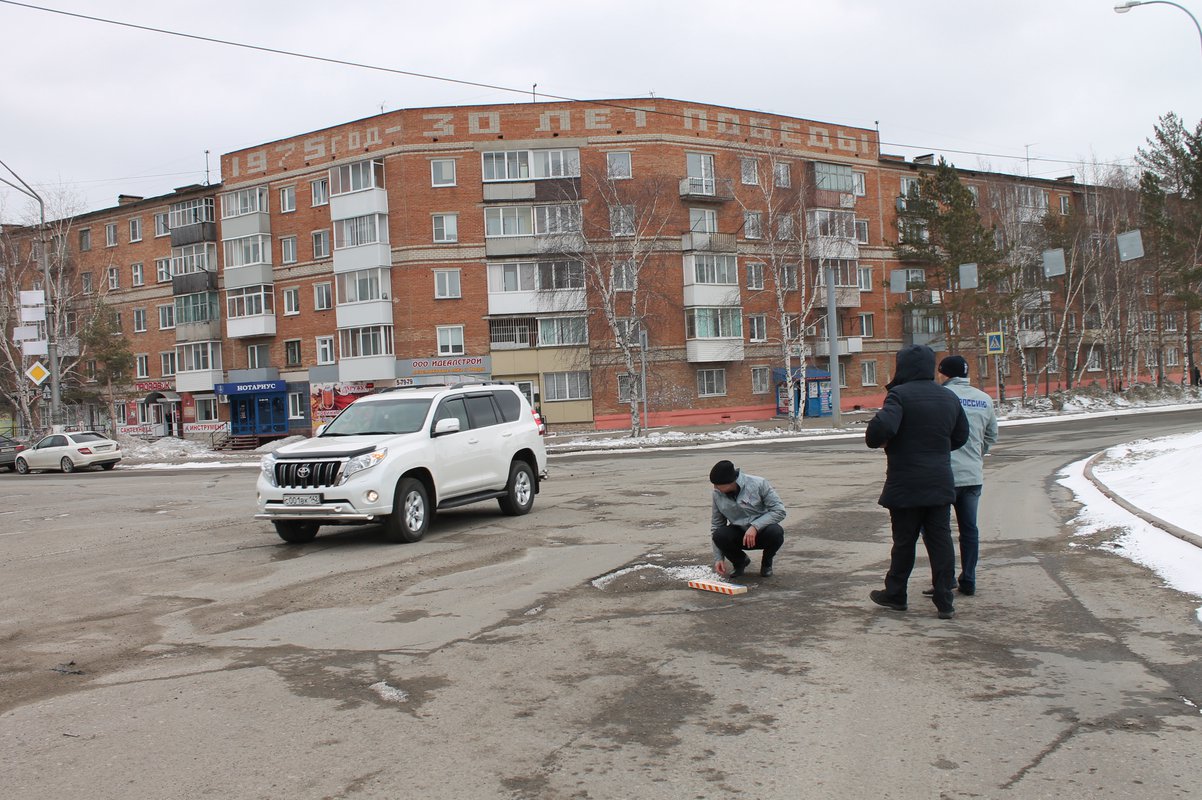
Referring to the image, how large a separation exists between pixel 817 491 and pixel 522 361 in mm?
32886

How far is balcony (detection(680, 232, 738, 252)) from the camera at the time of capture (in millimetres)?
47844

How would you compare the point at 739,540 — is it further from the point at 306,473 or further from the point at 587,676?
the point at 306,473

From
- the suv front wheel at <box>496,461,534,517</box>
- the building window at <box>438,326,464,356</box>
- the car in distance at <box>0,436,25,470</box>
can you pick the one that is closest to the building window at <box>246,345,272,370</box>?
the building window at <box>438,326,464,356</box>

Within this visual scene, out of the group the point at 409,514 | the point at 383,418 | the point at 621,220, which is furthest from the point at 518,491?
the point at 621,220

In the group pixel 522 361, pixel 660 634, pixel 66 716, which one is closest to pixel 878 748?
pixel 660 634

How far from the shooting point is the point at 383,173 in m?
47.6

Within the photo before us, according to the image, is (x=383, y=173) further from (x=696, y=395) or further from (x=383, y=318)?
(x=696, y=395)

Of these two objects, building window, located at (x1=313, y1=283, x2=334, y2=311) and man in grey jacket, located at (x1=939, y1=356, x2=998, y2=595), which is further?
building window, located at (x1=313, y1=283, x2=334, y2=311)

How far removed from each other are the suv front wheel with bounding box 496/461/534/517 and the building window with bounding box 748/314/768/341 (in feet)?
125

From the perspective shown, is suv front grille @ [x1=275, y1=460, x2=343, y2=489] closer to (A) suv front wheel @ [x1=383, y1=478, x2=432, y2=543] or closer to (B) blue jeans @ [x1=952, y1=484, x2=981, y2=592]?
(A) suv front wheel @ [x1=383, y1=478, x2=432, y2=543]

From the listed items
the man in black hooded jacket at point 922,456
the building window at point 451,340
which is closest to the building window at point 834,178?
the building window at point 451,340

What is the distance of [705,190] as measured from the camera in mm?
48188

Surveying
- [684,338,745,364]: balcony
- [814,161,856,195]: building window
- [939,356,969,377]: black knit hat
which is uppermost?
[814,161,856,195]: building window

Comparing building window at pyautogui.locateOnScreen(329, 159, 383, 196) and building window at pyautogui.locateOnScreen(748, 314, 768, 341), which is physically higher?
building window at pyautogui.locateOnScreen(329, 159, 383, 196)
